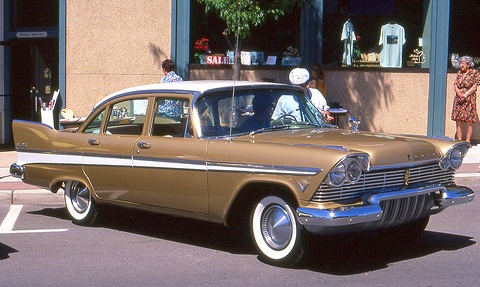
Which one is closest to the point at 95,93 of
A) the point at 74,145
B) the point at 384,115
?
the point at 384,115

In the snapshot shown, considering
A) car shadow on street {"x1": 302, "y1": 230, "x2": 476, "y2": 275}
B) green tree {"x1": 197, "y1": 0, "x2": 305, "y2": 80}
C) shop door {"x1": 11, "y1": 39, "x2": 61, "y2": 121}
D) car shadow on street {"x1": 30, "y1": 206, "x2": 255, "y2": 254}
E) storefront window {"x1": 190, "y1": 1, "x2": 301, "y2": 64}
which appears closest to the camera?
car shadow on street {"x1": 302, "y1": 230, "x2": 476, "y2": 275}

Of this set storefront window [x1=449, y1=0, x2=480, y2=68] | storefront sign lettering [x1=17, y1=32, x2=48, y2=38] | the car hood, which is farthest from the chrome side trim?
storefront window [x1=449, y1=0, x2=480, y2=68]

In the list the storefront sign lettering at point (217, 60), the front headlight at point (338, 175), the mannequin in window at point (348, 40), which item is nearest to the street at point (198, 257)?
the front headlight at point (338, 175)

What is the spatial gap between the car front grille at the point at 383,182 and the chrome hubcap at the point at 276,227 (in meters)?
0.43

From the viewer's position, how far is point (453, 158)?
7988 mm

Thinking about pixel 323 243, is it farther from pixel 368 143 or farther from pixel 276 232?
pixel 368 143

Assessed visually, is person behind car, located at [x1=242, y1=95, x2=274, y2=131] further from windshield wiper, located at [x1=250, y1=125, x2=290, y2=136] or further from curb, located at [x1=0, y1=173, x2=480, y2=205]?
curb, located at [x1=0, y1=173, x2=480, y2=205]

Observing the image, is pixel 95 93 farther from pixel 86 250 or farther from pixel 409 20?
pixel 86 250

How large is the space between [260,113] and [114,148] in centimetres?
153

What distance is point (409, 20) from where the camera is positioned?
17469 mm

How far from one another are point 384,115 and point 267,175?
10.1 meters

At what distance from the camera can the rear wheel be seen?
31.0 ft

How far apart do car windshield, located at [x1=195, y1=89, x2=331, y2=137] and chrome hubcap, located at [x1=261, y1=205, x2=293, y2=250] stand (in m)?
0.87

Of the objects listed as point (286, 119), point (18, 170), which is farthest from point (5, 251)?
point (286, 119)
